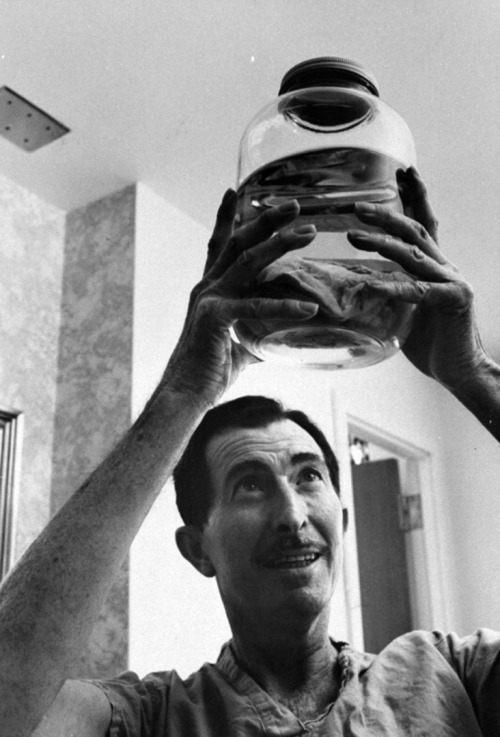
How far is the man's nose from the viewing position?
536 millimetres

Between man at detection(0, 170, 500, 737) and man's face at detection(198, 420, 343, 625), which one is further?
man's face at detection(198, 420, 343, 625)

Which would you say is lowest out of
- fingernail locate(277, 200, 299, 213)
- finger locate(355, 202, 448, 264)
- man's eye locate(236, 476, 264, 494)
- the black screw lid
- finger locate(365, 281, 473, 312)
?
man's eye locate(236, 476, 264, 494)

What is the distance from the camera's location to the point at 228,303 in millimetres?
380

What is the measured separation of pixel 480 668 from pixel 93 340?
74 cm

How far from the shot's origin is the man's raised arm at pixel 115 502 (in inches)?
14.9

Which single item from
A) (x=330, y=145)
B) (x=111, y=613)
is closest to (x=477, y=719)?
(x=330, y=145)

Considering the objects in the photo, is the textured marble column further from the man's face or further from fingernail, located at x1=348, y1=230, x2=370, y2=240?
fingernail, located at x1=348, y1=230, x2=370, y2=240

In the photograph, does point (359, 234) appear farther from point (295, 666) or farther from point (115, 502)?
point (295, 666)

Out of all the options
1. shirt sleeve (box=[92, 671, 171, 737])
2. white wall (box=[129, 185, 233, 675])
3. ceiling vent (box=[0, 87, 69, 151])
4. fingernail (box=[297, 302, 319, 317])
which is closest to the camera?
fingernail (box=[297, 302, 319, 317])

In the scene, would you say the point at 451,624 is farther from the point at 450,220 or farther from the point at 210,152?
the point at 210,152

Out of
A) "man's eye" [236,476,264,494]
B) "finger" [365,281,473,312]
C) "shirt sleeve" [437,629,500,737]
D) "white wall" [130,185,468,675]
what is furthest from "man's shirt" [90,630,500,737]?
"white wall" [130,185,468,675]

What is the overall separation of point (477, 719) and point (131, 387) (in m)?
0.66

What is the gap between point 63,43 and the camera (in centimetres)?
94

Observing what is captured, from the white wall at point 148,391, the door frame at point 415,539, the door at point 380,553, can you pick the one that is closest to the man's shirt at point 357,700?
the white wall at point 148,391
